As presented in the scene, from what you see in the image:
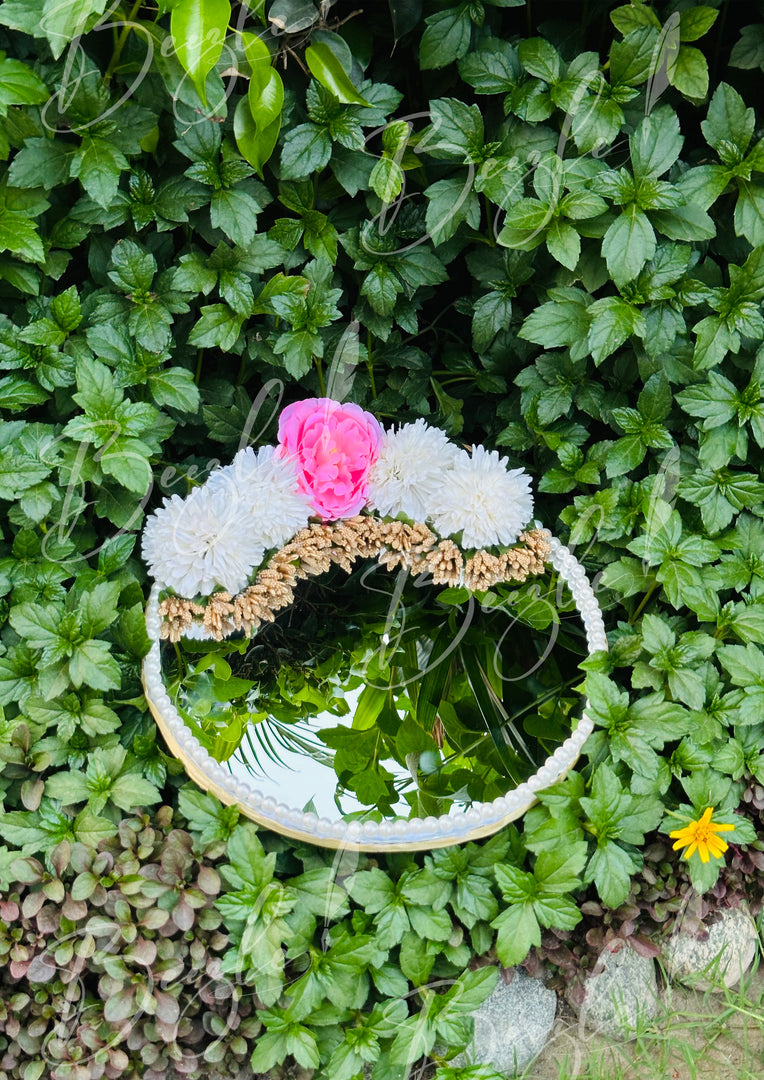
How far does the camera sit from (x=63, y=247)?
1.43 meters

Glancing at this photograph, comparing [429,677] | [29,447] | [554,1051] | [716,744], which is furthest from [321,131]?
[554,1051]

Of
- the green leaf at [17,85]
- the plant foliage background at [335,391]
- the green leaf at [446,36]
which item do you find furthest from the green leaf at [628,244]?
the green leaf at [17,85]

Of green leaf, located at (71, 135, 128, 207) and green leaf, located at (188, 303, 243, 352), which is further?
green leaf, located at (188, 303, 243, 352)

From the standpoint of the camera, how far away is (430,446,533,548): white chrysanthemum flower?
1.55 m

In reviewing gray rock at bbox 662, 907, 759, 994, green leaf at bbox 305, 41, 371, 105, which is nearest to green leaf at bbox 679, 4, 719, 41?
green leaf at bbox 305, 41, 371, 105

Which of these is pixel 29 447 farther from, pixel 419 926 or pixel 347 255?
pixel 419 926

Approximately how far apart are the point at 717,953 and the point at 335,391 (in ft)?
3.78

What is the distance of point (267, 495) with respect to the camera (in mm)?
1519

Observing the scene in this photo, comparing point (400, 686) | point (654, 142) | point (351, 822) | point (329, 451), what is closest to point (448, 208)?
point (654, 142)

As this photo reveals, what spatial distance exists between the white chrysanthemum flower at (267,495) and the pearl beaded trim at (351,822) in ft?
0.68

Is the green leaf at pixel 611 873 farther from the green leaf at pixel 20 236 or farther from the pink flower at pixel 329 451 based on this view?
the green leaf at pixel 20 236

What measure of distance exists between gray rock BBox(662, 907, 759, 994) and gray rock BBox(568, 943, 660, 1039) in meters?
0.07

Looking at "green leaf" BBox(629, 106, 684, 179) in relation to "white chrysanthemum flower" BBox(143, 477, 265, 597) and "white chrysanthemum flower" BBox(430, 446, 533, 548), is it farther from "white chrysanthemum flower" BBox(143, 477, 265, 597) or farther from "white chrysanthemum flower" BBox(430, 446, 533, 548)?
"white chrysanthemum flower" BBox(143, 477, 265, 597)

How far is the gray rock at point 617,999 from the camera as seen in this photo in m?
1.58
